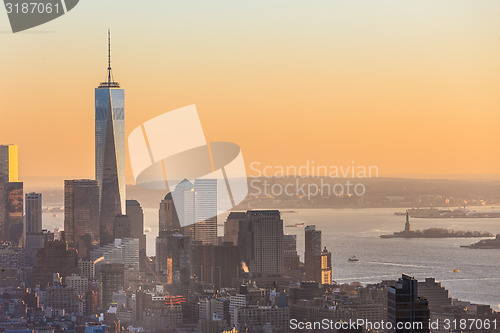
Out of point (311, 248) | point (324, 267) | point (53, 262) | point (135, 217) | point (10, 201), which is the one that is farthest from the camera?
point (135, 217)

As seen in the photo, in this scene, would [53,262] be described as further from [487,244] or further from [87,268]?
[487,244]

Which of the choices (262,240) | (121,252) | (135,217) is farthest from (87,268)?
(135,217)

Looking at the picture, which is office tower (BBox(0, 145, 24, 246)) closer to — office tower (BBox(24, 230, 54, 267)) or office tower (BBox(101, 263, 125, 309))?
office tower (BBox(24, 230, 54, 267))

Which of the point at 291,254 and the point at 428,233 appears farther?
the point at 428,233

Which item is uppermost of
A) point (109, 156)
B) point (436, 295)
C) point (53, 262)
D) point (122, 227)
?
point (109, 156)

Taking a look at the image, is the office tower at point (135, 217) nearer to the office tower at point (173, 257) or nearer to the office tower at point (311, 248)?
the office tower at point (173, 257)

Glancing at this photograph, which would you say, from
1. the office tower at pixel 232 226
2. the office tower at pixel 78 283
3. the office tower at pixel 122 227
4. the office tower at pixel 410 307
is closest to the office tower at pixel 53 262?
the office tower at pixel 78 283
